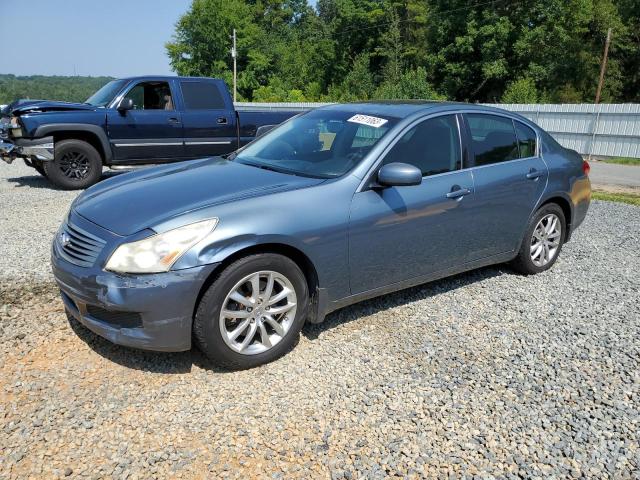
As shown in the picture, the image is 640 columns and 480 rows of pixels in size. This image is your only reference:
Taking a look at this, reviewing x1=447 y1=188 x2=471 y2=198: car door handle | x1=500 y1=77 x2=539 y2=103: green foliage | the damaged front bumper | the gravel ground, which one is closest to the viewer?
the gravel ground

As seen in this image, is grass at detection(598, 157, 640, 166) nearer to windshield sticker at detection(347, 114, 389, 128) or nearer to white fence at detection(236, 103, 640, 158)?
white fence at detection(236, 103, 640, 158)

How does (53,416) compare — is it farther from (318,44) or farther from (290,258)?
(318,44)

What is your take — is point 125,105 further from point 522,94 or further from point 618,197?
point 522,94

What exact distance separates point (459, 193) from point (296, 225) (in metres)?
1.53

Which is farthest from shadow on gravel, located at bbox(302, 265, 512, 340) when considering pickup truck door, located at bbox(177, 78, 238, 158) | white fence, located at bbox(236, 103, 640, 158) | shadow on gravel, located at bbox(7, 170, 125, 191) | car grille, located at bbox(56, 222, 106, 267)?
white fence, located at bbox(236, 103, 640, 158)

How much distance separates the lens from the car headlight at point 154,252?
2875 millimetres

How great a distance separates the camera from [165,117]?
9320 mm

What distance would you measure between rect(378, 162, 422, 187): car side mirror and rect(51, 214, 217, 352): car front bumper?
133 centimetres

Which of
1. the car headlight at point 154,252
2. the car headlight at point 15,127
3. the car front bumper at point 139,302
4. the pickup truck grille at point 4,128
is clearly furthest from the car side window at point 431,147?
the pickup truck grille at point 4,128

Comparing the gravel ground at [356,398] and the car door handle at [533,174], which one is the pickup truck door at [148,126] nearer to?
the gravel ground at [356,398]

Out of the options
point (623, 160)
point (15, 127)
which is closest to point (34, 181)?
point (15, 127)

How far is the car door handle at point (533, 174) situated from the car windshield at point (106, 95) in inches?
290

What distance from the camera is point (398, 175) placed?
3.52m

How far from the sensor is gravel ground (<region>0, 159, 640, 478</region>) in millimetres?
2496
